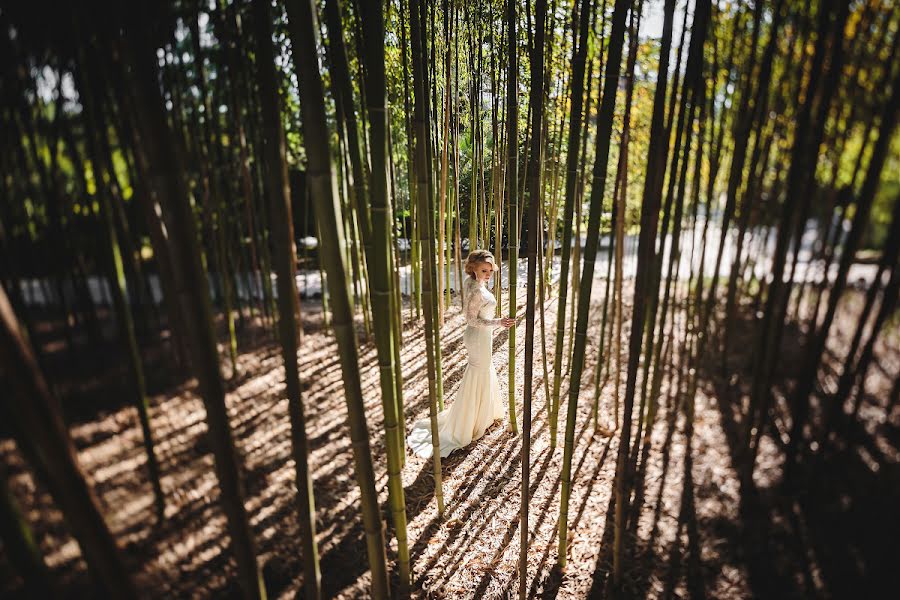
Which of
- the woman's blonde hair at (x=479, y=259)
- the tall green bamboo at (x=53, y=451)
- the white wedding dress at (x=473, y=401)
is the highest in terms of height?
the tall green bamboo at (x=53, y=451)

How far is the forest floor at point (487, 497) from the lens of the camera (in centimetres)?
80

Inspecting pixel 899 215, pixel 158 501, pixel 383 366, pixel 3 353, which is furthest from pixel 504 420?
pixel 3 353

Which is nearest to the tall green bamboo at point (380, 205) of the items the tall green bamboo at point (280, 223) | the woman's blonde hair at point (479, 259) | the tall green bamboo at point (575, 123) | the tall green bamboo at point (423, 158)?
the tall green bamboo at point (280, 223)

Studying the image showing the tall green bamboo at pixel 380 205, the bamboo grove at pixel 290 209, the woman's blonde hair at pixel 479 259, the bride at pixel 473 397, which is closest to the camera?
the bamboo grove at pixel 290 209

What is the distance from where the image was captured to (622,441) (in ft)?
3.24

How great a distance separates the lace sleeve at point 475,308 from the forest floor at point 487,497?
14.5 inches

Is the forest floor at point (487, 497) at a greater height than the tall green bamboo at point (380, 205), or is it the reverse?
the tall green bamboo at point (380, 205)

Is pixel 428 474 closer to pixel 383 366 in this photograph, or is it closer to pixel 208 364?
pixel 383 366

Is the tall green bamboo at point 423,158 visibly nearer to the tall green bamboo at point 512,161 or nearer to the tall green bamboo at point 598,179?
the tall green bamboo at point 512,161

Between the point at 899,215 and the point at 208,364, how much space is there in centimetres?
98

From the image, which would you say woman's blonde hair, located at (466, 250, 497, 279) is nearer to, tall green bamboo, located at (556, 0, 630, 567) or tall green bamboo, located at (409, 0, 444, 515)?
tall green bamboo, located at (409, 0, 444, 515)

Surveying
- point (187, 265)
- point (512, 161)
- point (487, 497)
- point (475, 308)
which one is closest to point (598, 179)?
point (512, 161)

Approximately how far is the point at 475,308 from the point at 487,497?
765mm

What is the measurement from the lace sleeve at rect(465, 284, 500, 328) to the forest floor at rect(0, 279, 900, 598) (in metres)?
0.37
